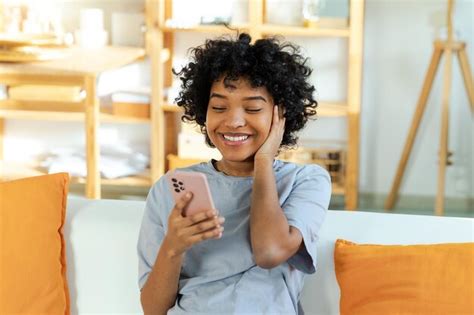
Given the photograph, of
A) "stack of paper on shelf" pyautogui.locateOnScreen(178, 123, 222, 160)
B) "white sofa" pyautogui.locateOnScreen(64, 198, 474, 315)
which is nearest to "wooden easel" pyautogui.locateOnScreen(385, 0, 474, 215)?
"stack of paper on shelf" pyautogui.locateOnScreen(178, 123, 222, 160)

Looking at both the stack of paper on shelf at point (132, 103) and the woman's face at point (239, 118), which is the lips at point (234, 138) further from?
the stack of paper on shelf at point (132, 103)

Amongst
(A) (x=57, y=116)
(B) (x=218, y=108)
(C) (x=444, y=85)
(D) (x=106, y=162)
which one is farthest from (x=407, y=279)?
(D) (x=106, y=162)

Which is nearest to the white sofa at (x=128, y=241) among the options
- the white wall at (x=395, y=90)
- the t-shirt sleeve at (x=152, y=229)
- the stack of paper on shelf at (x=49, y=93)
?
the t-shirt sleeve at (x=152, y=229)

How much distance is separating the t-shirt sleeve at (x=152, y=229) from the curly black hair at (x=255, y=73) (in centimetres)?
17

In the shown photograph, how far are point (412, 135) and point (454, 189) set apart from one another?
422 mm

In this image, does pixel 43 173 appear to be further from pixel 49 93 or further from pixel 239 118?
pixel 239 118

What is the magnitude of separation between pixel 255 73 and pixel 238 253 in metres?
0.33

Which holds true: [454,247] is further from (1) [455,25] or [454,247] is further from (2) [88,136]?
(1) [455,25]

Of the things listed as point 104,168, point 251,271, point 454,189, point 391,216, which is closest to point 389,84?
point 454,189

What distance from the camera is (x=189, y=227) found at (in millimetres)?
1367

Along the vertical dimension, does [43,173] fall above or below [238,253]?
below

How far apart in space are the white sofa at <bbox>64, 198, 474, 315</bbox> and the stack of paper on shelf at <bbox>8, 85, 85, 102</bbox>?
68.2 inches

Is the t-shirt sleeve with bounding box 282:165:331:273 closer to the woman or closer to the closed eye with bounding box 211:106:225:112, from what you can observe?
the woman

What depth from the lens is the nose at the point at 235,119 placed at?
1492 millimetres
